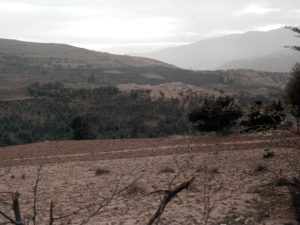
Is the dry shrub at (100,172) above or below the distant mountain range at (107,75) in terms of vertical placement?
below

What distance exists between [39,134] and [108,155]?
3002 centimetres

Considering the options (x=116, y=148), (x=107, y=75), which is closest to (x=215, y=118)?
(x=116, y=148)

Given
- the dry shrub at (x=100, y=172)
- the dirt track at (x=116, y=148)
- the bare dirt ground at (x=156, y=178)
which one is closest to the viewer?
the bare dirt ground at (x=156, y=178)

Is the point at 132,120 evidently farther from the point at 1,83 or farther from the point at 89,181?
the point at 1,83

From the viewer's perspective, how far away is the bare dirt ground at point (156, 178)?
11.0 metres

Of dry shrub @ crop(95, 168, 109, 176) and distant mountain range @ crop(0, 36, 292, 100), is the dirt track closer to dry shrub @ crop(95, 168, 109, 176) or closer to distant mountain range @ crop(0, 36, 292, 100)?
dry shrub @ crop(95, 168, 109, 176)

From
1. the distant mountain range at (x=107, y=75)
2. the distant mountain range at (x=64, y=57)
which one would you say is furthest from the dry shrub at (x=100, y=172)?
Answer: the distant mountain range at (x=64, y=57)

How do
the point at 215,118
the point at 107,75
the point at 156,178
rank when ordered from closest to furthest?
the point at 156,178
the point at 215,118
the point at 107,75

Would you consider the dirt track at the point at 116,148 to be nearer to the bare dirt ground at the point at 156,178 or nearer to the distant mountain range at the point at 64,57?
the bare dirt ground at the point at 156,178

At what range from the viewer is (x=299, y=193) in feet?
35.6

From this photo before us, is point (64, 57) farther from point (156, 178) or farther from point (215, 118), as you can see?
point (156, 178)

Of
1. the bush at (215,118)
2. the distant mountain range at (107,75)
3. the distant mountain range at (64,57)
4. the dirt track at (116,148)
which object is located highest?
the distant mountain range at (64,57)

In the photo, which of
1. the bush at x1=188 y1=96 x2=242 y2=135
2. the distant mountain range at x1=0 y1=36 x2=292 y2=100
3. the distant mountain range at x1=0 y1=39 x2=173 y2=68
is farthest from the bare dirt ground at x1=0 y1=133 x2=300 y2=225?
the distant mountain range at x1=0 y1=39 x2=173 y2=68

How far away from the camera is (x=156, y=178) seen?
16.1 metres
